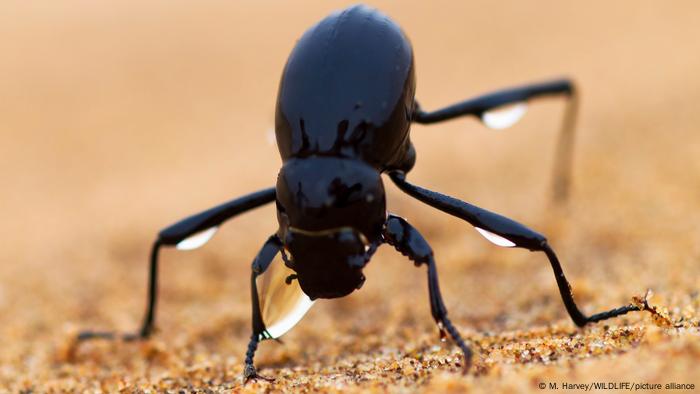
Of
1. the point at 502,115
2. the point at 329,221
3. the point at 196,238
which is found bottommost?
the point at 196,238

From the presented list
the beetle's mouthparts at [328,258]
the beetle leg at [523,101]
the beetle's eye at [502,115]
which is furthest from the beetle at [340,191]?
the beetle's eye at [502,115]

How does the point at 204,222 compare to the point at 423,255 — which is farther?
the point at 204,222

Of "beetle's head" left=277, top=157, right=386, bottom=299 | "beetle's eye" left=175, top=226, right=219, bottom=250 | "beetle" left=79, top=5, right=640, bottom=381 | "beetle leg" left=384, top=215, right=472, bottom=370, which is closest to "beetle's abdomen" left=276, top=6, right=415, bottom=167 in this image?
"beetle" left=79, top=5, right=640, bottom=381

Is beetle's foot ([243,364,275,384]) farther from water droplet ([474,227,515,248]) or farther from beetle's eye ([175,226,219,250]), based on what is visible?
water droplet ([474,227,515,248])

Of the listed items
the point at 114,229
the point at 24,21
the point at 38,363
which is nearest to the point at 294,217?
the point at 38,363

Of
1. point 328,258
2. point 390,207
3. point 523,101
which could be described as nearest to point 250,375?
point 328,258

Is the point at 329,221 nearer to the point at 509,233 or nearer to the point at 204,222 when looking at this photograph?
the point at 509,233

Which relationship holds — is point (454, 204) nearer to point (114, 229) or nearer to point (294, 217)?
point (294, 217)

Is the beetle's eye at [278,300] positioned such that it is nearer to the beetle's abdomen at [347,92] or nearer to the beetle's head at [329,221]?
the beetle's head at [329,221]
